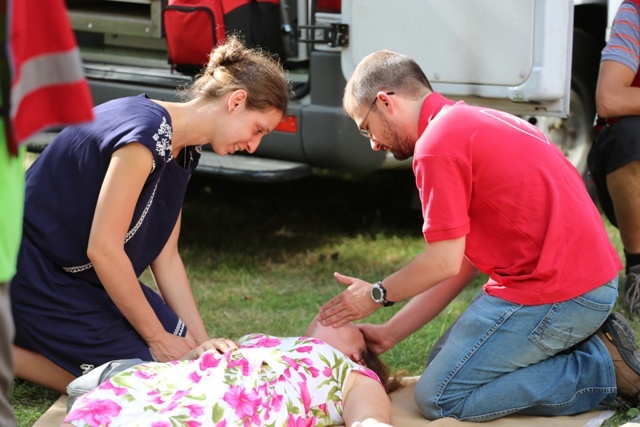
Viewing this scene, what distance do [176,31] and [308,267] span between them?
4.47 feet

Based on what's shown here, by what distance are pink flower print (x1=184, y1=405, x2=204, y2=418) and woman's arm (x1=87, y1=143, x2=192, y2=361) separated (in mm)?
562

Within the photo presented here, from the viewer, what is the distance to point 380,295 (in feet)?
10.3

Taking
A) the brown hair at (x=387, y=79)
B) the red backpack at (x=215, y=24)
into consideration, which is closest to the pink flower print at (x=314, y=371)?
the brown hair at (x=387, y=79)

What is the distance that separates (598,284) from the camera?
9.97ft

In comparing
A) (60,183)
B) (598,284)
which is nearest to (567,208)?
(598,284)

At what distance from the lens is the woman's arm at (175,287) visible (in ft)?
11.5

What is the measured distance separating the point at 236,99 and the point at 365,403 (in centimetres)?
100

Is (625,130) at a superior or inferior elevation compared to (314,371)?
superior

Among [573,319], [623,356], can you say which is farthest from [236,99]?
[623,356]

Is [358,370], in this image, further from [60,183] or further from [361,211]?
[361,211]

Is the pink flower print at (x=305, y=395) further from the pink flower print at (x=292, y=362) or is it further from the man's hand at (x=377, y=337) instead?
the man's hand at (x=377, y=337)

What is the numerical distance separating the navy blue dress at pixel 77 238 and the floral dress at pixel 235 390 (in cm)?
44

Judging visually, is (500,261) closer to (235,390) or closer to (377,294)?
(377,294)

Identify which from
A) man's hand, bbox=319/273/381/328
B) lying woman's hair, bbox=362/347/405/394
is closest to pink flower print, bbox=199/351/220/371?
man's hand, bbox=319/273/381/328
